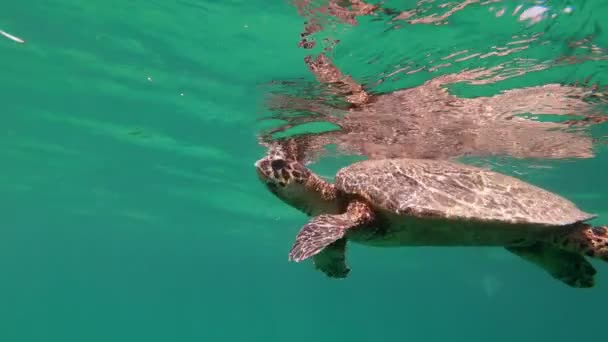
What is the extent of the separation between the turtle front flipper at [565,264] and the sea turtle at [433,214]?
0.04ft

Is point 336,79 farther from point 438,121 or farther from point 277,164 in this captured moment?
point 277,164

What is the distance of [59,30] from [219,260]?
2899 inches

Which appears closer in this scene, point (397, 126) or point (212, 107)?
point (397, 126)

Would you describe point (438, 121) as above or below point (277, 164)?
above

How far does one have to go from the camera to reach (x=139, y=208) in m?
40.4

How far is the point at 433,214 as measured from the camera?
225 inches

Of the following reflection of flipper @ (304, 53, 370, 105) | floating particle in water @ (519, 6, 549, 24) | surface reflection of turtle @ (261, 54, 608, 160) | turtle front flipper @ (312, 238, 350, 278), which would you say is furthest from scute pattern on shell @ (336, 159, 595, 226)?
surface reflection of turtle @ (261, 54, 608, 160)

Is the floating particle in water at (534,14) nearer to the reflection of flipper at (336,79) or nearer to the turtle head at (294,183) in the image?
the reflection of flipper at (336,79)

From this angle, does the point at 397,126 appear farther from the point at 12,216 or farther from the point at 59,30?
the point at 12,216

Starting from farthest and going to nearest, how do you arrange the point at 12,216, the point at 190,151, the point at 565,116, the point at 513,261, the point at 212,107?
the point at 12,216 < the point at 513,261 < the point at 190,151 < the point at 212,107 < the point at 565,116

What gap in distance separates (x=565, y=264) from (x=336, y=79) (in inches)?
232

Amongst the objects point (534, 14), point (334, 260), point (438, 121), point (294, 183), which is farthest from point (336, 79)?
point (334, 260)

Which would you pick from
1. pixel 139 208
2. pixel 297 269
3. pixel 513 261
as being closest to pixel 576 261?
pixel 139 208

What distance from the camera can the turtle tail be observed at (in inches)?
233
